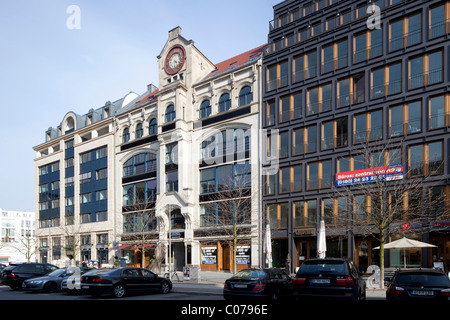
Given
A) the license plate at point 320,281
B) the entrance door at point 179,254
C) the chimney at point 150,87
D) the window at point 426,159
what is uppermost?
the chimney at point 150,87

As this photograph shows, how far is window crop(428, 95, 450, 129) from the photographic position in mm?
27453

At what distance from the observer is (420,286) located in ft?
34.2

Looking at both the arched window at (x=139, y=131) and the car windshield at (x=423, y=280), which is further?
the arched window at (x=139, y=131)

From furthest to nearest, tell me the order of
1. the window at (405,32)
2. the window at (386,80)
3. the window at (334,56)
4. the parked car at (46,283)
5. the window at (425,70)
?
the window at (334,56) → the window at (386,80) → the window at (405,32) → the window at (425,70) → the parked car at (46,283)

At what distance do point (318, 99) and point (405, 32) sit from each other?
795 cm

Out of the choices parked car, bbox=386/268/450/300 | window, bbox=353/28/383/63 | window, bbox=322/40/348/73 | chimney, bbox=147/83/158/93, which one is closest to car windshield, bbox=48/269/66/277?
parked car, bbox=386/268/450/300

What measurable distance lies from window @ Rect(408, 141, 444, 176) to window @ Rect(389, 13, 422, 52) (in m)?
7.54

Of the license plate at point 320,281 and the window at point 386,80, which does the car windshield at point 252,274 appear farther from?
the window at point 386,80

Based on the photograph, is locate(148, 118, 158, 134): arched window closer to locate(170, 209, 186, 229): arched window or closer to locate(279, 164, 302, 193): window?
locate(170, 209, 186, 229): arched window

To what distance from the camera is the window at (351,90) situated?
105ft

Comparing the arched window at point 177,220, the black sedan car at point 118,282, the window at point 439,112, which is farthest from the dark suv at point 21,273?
the window at point 439,112

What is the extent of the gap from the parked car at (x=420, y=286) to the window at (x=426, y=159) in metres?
18.5

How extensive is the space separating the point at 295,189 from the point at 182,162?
1204 cm

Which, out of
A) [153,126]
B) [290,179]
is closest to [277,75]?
[290,179]
